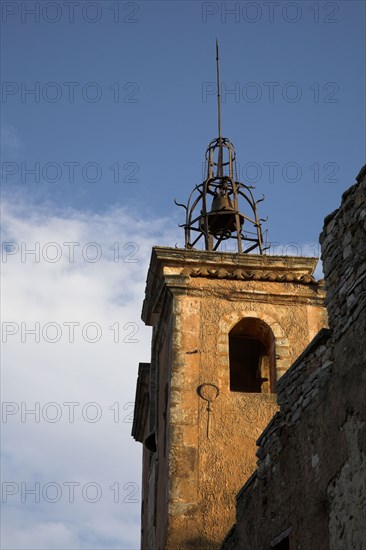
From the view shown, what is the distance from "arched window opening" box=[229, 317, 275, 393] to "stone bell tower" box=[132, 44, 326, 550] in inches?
0.8

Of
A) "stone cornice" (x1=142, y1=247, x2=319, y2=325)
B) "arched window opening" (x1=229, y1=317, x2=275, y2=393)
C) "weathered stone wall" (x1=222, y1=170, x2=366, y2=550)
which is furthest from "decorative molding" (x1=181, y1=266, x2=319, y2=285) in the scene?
"weathered stone wall" (x1=222, y1=170, x2=366, y2=550)

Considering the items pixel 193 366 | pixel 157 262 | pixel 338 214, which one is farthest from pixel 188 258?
pixel 338 214

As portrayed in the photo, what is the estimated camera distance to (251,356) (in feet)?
54.2

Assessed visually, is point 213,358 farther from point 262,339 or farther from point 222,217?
point 222,217

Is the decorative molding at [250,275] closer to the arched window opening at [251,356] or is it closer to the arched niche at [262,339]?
the arched niche at [262,339]

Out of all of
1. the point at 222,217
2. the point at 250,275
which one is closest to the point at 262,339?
the point at 250,275

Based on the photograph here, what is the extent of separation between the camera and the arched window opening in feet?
50.0

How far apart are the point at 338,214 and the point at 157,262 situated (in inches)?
312

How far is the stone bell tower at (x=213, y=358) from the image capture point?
13086mm

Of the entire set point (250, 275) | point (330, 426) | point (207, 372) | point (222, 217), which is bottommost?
point (330, 426)

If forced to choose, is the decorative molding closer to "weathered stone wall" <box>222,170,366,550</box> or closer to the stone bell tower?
the stone bell tower

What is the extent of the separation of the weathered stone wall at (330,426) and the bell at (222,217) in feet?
29.9

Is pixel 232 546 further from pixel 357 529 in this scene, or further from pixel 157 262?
pixel 157 262

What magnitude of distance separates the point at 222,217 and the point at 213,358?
4182 mm
